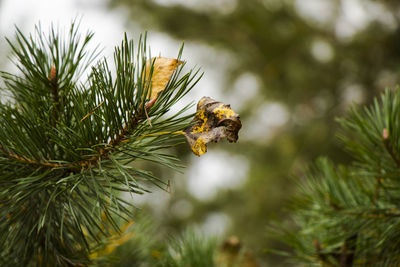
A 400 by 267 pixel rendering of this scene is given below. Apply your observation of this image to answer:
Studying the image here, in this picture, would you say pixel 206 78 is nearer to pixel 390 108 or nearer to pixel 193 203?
pixel 193 203

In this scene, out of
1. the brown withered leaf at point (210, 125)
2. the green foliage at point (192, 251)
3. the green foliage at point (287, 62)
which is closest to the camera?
the brown withered leaf at point (210, 125)

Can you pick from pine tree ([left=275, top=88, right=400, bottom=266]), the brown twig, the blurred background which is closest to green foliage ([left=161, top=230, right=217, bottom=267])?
pine tree ([left=275, top=88, right=400, bottom=266])

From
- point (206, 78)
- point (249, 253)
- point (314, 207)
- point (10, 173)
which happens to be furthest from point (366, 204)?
point (206, 78)

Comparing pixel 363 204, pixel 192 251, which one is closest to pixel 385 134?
pixel 363 204

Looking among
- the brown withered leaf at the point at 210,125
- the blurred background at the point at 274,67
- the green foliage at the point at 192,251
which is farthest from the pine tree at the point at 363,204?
the blurred background at the point at 274,67

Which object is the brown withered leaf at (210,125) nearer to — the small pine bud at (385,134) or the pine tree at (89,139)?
the pine tree at (89,139)

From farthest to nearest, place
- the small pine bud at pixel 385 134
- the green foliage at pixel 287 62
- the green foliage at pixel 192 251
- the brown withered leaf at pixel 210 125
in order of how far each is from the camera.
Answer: the green foliage at pixel 287 62, the green foliage at pixel 192 251, the small pine bud at pixel 385 134, the brown withered leaf at pixel 210 125

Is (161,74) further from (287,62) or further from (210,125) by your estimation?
(287,62)
